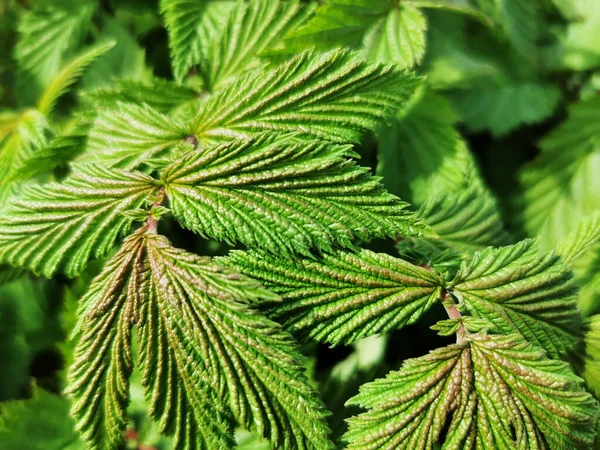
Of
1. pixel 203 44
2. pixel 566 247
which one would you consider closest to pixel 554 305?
pixel 566 247

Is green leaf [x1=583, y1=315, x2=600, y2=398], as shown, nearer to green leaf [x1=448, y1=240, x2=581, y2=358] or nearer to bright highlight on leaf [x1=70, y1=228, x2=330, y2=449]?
green leaf [x1=448, y1=240, x2=581, y2=358]

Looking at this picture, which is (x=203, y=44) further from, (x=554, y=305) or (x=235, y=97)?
(x=554, y=305)

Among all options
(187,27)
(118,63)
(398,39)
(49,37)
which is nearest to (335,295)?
(398,39)

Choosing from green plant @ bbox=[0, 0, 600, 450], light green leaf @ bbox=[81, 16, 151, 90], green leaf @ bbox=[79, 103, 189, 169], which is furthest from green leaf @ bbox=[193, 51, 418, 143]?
light green leaf @ bbox=[81, 16, 151, 90]

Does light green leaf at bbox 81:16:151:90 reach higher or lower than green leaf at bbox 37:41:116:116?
higher

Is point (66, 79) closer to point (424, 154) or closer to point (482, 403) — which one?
point (424, 154)
